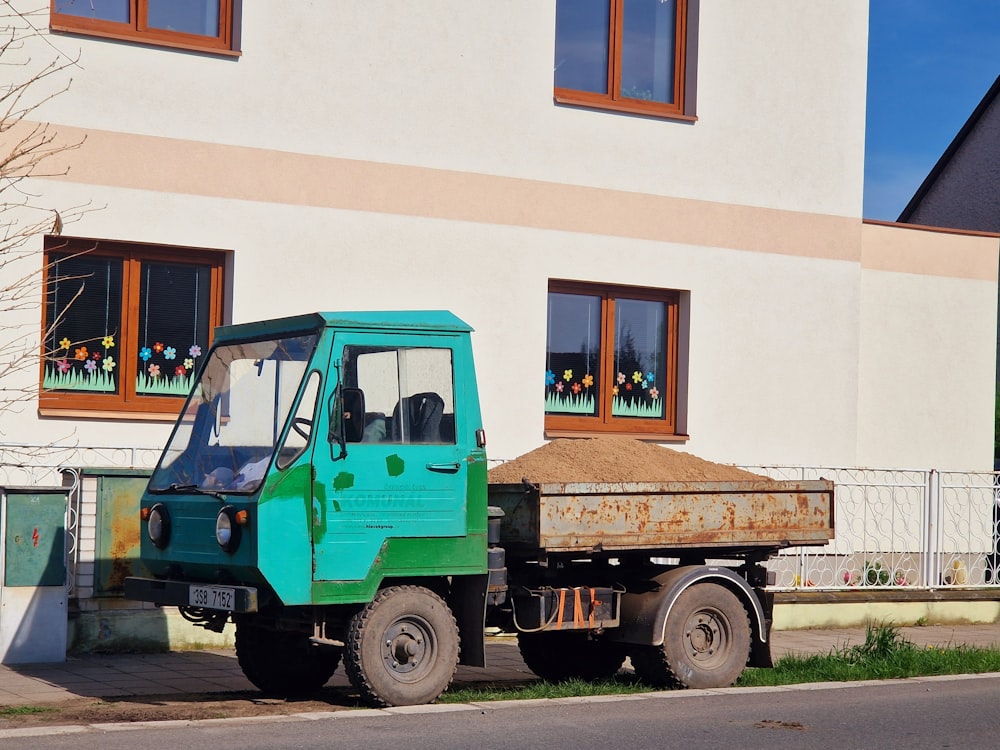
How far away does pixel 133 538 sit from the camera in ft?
37.4

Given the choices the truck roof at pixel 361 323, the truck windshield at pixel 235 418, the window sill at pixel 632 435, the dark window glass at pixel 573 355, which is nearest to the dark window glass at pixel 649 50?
the dark window glass at pixel 573 355

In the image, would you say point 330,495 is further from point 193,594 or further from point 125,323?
point 125,323

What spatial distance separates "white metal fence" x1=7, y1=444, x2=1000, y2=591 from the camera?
1482cm

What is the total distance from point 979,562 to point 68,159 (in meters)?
10.7

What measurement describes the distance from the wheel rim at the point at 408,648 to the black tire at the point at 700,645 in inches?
70.2

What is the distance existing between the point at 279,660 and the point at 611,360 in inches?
259

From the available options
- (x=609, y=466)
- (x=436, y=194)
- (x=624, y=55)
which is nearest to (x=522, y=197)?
(x=436, y=194)

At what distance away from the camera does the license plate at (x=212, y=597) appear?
8445mm

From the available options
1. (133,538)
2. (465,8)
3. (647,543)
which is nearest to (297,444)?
(647,543)

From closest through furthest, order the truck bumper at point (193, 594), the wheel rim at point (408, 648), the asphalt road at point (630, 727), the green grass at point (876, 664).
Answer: the asphalt road at point (630, 727) < the truck bumper at point (193, 594) < the wheel rim at point (408, 648) < the green grass at point (876, 664)

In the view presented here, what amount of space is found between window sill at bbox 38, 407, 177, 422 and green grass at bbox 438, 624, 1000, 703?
4.28 metres

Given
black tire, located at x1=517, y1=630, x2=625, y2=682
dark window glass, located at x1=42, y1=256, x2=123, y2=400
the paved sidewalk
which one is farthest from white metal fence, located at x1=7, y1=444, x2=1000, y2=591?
dark window glass, located at x1=42, y1=256, x2=123, y2=400

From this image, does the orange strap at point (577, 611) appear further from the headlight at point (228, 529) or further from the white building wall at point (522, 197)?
the white building wall at point (522, 197)

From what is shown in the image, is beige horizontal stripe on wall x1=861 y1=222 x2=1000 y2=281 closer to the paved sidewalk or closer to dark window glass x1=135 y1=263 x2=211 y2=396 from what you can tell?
the paved sidewalk
